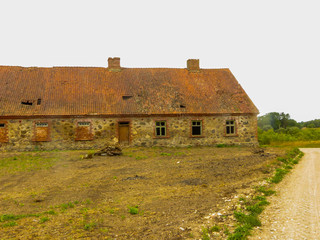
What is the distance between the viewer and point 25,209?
6910 mm

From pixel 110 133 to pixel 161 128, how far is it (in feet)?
13.6

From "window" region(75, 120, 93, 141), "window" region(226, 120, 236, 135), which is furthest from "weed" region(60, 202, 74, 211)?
"window" region(226, 120, 236, 135)

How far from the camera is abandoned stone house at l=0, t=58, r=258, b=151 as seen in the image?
20641 millimetres

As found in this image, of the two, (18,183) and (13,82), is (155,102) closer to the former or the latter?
(13,82)

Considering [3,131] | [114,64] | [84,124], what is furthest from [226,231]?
[114,64]

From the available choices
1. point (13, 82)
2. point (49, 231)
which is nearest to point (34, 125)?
point (13, 82)

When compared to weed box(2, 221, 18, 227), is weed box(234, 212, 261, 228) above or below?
above

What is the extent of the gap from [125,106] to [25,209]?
51.0 ft

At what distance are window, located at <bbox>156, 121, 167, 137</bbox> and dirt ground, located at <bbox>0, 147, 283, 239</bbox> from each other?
898 centimetres

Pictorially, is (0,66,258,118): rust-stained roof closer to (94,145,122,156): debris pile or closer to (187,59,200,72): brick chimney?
(187,59,200,72): brick chimney

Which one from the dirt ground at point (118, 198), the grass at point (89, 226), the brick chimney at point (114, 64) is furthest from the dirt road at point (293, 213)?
the brick chimney at point (114, 64)

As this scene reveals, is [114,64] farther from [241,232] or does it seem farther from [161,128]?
[241,232]

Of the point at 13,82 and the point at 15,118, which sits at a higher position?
the point at 13,82

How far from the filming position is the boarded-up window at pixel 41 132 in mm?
20531
